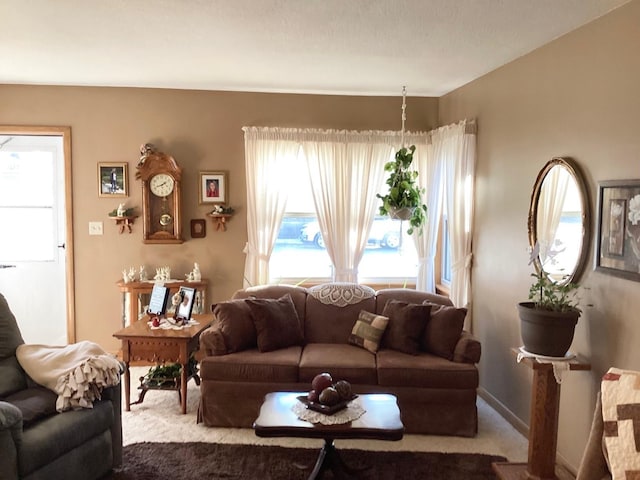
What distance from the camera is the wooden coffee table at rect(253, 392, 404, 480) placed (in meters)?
2.48

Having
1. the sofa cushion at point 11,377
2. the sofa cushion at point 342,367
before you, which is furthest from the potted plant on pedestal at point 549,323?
the sofa cushion at point 11,377

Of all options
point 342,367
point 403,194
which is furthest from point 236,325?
point 403,194

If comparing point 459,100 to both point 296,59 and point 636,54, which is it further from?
point 636,54

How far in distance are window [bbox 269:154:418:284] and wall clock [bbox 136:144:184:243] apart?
101cm

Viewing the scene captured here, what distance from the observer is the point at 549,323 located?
2602mm

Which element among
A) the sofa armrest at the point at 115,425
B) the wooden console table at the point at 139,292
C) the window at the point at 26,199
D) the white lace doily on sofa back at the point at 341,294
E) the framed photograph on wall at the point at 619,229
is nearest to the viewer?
the framed photograph on wall at the point at 619,229

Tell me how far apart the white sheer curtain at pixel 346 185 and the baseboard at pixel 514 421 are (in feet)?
5.25

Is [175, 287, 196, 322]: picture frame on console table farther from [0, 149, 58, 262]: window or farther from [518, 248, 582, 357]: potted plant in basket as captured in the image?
[518, 248, 582, 357]: potted plant in basket

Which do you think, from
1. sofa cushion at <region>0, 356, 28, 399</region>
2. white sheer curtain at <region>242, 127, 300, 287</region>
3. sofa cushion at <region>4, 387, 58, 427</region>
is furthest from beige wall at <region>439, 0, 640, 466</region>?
sofa cushion at <region>0, 356, 28, 399</region>

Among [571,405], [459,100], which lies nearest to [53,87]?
[459,100]

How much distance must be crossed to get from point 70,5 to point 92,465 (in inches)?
97.4

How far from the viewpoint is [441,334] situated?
353 centimetres

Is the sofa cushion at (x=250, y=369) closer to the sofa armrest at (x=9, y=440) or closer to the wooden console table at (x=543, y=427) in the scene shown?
the sofa armrest at (x=9, y=440)

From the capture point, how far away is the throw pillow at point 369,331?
3.67 metres
